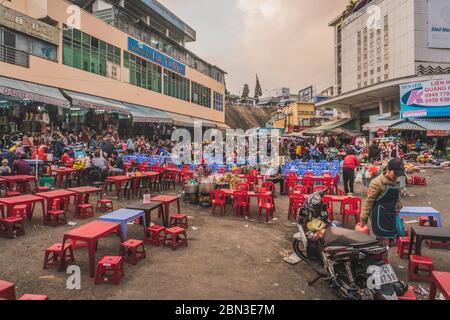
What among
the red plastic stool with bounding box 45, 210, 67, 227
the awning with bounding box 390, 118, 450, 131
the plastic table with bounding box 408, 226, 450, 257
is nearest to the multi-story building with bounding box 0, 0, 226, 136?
the red plastic stool with bounding box 45, 210, 67, 227

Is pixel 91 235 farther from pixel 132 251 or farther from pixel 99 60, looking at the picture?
pixel 99 60

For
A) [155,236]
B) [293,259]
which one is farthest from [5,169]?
[293,259]

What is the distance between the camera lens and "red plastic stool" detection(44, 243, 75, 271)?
479cm

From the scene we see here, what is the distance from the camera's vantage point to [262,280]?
180 inches

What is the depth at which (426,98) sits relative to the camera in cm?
2170

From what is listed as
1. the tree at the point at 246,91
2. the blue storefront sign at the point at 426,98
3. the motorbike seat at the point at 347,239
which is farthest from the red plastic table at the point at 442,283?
the tree at the point at 246,91

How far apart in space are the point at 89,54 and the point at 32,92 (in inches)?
289

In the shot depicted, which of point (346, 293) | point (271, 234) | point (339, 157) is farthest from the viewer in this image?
point (339, 157)

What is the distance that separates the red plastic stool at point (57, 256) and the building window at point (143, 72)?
22.0m

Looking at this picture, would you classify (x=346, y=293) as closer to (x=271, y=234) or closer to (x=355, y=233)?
(x=355, y=233)

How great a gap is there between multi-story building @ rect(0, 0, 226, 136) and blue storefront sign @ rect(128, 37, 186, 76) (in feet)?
0.28

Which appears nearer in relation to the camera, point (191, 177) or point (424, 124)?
point (191, 177)

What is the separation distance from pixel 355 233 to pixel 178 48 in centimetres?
3308

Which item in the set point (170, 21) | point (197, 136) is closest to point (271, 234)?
point (197, 136)
